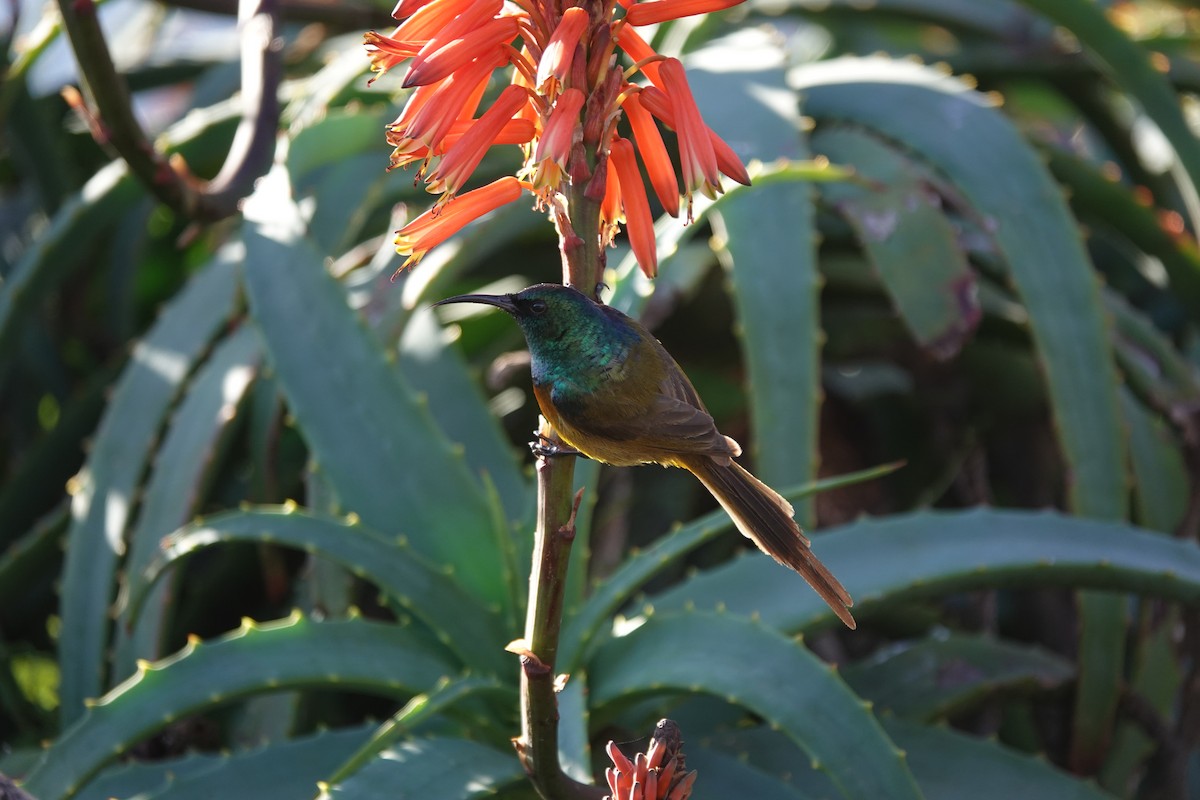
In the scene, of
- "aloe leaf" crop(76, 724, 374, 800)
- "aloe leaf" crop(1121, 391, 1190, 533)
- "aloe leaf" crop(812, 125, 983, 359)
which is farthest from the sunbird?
"aloe leaf" crop(1121, 391, 1190, 533)

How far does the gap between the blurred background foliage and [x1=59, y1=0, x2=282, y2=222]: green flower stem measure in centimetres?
7

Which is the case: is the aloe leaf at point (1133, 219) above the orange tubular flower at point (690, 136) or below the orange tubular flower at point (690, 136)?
below

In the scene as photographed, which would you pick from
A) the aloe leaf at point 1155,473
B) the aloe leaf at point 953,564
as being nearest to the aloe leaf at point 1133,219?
the aloe leaf at point 1155,473

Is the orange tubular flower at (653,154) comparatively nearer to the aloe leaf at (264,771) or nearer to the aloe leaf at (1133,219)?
the aloe leaf at (264,771)

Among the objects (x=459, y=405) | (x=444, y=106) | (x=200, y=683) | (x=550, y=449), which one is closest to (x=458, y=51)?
(x=444, y=106)

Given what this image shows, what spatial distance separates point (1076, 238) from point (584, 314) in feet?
2.91

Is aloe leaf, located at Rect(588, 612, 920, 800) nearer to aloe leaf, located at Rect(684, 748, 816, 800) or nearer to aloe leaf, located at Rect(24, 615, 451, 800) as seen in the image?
aloe leaf, located at Rect(684, 748, 816, 800)

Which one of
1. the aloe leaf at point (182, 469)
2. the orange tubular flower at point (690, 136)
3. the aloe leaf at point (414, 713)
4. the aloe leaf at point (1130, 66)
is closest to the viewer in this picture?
the orange tubular flower at point (690, 136)

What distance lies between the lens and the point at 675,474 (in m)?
1.70

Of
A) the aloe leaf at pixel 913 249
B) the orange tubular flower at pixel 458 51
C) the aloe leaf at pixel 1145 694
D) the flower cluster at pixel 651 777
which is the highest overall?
the orange tubular flower at pixel 458 51

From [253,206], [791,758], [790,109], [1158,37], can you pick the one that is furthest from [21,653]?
[1158,37]

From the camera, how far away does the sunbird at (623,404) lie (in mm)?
758

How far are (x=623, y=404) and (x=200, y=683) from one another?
528 mm

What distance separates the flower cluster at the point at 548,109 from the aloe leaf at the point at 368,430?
1.54ft
